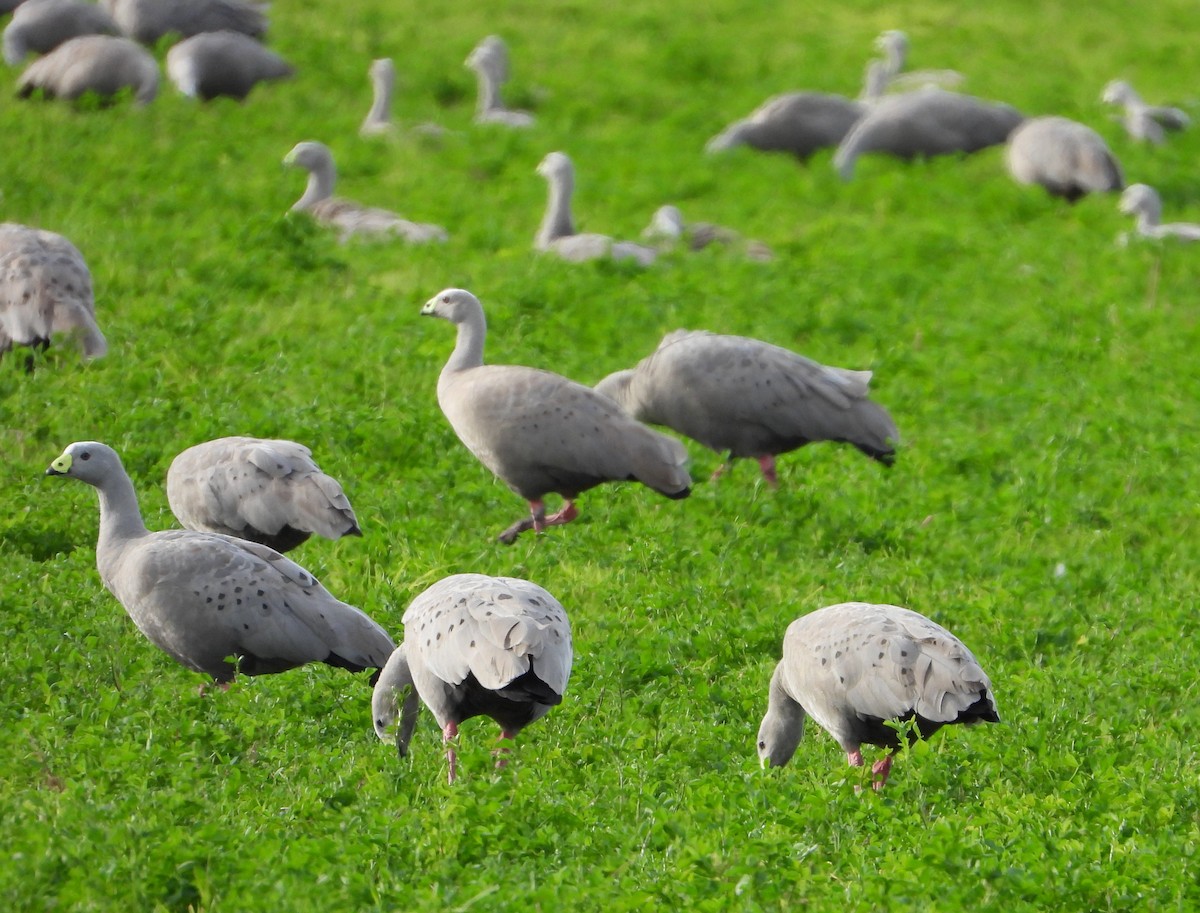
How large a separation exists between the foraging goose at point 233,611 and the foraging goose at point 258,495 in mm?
643

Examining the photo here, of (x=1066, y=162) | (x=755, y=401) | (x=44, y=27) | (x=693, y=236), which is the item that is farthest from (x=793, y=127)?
(x=755, y=401)

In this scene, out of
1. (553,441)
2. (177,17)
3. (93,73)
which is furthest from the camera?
(177,17)

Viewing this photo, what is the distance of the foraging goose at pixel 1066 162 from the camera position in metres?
13.7

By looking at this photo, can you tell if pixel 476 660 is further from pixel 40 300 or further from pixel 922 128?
pixel 922 128

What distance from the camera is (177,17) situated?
15.7 meters

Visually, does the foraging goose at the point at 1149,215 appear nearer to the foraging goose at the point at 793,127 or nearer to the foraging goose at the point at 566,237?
the foraging goose at the point at 793,127

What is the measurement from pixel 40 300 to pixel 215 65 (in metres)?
6.08

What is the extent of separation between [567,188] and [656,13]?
7.43 metres

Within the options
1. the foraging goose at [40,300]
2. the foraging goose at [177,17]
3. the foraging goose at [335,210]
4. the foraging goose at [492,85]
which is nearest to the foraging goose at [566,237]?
the foraging goose at [335,210]

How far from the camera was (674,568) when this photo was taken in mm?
7418

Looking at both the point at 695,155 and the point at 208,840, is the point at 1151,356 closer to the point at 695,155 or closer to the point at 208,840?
the point at 695,155

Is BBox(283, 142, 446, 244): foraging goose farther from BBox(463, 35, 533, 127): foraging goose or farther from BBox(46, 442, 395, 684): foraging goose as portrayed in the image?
BBox(46, 442, 395, 684): foraging goose

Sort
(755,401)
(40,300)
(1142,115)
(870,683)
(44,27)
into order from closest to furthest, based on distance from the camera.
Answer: (870,683) → (755,401) → (40,300) → (44,27) → (1142,115)

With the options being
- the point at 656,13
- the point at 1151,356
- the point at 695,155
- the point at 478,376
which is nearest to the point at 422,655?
the point at 478,376
